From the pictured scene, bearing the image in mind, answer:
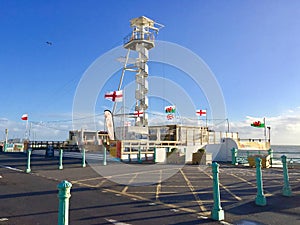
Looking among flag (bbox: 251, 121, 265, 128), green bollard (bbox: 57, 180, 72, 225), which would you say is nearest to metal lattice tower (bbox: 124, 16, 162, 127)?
flag (bbox: 251, 121, 265, 128)

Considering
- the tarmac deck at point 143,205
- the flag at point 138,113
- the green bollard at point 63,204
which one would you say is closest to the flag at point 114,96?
the flag at point 138,113

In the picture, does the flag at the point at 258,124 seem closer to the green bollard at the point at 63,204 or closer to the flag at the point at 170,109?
the flag at the point at 170,109

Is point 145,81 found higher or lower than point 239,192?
higher

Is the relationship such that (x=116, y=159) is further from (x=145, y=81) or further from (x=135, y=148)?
(x=145, y=81)

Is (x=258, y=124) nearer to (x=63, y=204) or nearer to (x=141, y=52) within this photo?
→ (x=141, y=52)

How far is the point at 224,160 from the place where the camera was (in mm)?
25359

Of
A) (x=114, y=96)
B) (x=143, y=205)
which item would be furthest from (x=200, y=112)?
(x=143, y=205)

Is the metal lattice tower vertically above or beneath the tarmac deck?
above

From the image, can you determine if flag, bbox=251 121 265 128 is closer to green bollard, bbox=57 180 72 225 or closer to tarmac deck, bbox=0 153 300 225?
tarmac deck, bbox=0 153 300 225

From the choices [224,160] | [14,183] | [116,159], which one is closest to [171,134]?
[224,160]

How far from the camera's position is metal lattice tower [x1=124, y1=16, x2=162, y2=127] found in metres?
32.1

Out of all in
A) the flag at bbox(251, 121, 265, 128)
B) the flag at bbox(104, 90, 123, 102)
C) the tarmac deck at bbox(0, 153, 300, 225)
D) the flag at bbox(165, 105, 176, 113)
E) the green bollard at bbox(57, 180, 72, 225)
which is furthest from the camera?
the flag at bbox(165, 105, 176, 113)

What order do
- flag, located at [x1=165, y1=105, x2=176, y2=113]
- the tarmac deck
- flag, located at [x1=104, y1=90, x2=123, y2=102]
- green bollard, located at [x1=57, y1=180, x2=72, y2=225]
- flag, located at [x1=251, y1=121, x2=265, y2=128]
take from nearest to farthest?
green bollard, located at [x1=57, y1=180, x2=72, y2=225] → the tarmac deck → flag, located at [x1=104, y1=90, x2=123, y2=102] → flag, located at [x1=251, y1=121, x2=265, y2=128] → flag, located at [x1=165, y1=105, x2=176, y2=113]

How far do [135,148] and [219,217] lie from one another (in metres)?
18.7
